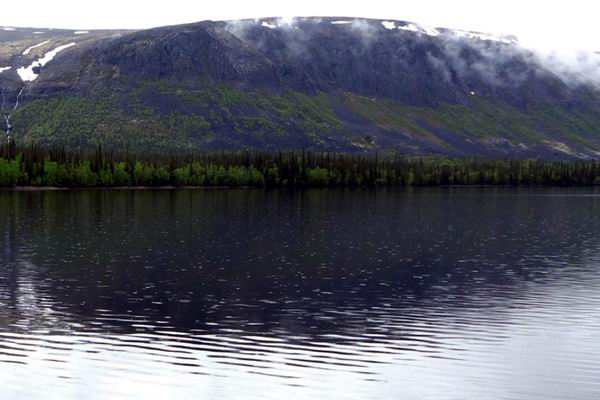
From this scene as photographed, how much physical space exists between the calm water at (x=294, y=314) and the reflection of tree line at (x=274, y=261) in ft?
0.89

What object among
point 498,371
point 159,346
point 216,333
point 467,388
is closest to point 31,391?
point 159,346

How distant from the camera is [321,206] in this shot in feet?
578

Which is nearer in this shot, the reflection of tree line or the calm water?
the calm water

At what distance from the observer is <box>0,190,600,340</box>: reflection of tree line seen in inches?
2235

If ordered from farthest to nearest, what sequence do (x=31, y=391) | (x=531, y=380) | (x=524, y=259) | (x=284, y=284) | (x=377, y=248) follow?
(x=377, y=248) < (x=524, y=259) < (x=284, y=284) < (x=531, y=380) < (x=31, y=391)

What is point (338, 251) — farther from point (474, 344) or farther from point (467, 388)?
point (467, 388)

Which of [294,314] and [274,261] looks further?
[274,261]

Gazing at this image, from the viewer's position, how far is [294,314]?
54344 mm

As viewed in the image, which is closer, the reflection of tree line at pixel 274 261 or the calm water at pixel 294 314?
the calm water at pixel 294 314

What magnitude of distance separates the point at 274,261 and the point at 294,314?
93.4 feet

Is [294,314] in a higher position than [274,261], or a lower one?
higher

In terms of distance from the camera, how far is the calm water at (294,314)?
38344mm

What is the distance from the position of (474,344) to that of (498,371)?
5573 mm

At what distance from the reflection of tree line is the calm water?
10.7 inches
